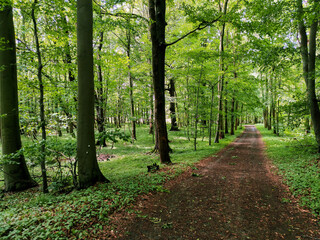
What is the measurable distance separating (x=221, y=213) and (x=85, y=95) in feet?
15.7

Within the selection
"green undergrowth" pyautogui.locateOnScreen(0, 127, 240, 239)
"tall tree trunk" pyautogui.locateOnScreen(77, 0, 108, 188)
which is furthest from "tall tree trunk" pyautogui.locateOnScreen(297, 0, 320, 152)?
"tall tree trunk" pyautogui.locateOnScreen(77, 0, 108, 188)

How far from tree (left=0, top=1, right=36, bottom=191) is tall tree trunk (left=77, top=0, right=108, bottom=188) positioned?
2305 mm

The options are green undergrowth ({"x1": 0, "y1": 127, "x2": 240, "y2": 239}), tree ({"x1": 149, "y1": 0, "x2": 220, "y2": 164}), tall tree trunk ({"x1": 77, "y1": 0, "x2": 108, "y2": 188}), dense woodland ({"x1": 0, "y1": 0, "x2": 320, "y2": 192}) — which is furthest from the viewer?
tree ({"x1": 149, "y1": 0, "x2": 220, "y2": 164})

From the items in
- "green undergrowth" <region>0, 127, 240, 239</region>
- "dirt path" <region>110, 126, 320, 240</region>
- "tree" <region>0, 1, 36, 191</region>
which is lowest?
"dirt path" <region>110, 126, 320, 240</region>

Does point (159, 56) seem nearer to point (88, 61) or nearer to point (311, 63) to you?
point (88, 61)

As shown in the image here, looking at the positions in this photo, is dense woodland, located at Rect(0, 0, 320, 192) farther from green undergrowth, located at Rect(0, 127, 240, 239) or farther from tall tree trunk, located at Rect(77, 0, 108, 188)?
green undergrowth, located at Rect(0, 127, 240, 239)

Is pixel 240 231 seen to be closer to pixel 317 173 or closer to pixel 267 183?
pixel 267 183

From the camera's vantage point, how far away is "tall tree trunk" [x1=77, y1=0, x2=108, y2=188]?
462 centimetres

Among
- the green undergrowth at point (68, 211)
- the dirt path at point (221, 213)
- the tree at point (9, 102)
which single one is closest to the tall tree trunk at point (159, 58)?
the dirt path at point (221, 213)

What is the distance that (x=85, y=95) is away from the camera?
4734 millimetres

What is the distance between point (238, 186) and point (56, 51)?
7.59 metres

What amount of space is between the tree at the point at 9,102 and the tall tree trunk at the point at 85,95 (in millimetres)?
2305

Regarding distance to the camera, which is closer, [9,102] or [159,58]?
[9,102]

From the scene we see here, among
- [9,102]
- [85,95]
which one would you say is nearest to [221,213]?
[85,95]
